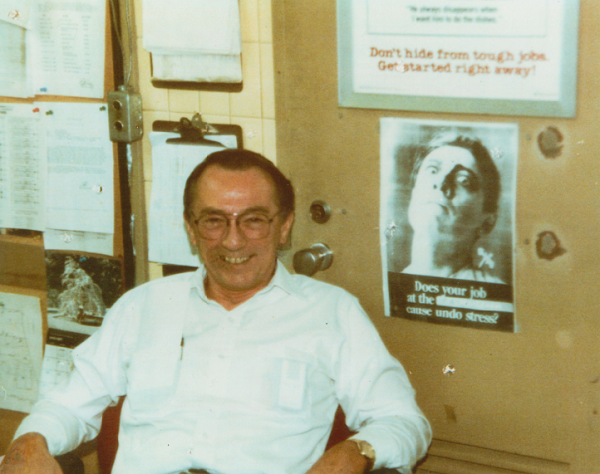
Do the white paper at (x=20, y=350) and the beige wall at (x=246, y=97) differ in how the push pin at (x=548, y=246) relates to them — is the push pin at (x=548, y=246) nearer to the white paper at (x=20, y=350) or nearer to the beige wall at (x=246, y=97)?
the beige wall at (x=246, y=97)

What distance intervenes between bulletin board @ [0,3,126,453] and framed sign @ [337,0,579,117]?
80 centimetres

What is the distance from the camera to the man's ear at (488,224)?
1756 mm

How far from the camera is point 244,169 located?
176cm

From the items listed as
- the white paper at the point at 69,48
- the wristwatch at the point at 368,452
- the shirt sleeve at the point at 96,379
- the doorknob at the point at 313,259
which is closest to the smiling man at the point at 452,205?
the doorknob at the point at 313,259

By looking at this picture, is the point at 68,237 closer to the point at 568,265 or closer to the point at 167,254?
the point at 167,254

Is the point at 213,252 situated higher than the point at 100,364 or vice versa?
the point at 213,252

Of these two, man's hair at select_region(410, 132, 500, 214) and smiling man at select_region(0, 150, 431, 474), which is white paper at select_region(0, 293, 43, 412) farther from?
man's hair at select_region(410, 132, 500, 214)

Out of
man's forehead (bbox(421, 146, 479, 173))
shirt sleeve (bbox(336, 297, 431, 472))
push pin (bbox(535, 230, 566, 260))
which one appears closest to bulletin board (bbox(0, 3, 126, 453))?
shirt sleeve (bbox(336, 297, 431, 472))

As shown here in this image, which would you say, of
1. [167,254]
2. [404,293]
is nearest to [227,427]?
[404,293]

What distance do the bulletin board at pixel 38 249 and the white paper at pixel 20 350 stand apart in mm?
29

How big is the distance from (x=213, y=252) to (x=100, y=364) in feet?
1.40

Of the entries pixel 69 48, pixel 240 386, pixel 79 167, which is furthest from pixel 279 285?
pixel 69 48

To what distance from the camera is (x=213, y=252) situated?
177 cm

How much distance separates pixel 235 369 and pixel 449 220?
65cm
